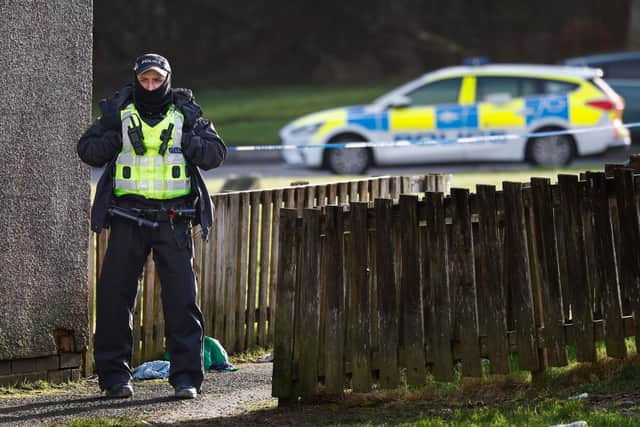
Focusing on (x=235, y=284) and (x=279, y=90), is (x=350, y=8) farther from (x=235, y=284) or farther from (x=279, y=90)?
(x=235, y=284)

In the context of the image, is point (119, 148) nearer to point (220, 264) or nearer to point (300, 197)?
point (220, 264)

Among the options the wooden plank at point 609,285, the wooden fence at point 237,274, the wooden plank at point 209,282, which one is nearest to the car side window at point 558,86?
the wooden fence at point 237,274

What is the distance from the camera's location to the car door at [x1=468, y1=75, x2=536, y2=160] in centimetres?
1848

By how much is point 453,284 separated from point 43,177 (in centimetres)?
232

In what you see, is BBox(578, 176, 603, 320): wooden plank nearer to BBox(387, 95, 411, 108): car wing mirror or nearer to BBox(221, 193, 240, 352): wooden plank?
BBox(221, 193, 240, 352): wooden plank

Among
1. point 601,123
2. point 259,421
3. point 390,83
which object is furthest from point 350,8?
point 259,421

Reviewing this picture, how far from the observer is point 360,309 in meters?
6.48

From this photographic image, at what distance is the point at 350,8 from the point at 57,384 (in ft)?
89.6

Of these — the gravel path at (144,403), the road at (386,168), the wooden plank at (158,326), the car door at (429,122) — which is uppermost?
the car door at (429,122)

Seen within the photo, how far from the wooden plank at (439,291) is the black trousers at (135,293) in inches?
48.1

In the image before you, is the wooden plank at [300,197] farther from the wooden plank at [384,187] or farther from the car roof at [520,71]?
the car roof at [520,71]

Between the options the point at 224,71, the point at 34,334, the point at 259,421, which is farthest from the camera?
the point at 224,71

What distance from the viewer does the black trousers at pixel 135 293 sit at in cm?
671

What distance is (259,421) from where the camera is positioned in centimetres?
623
